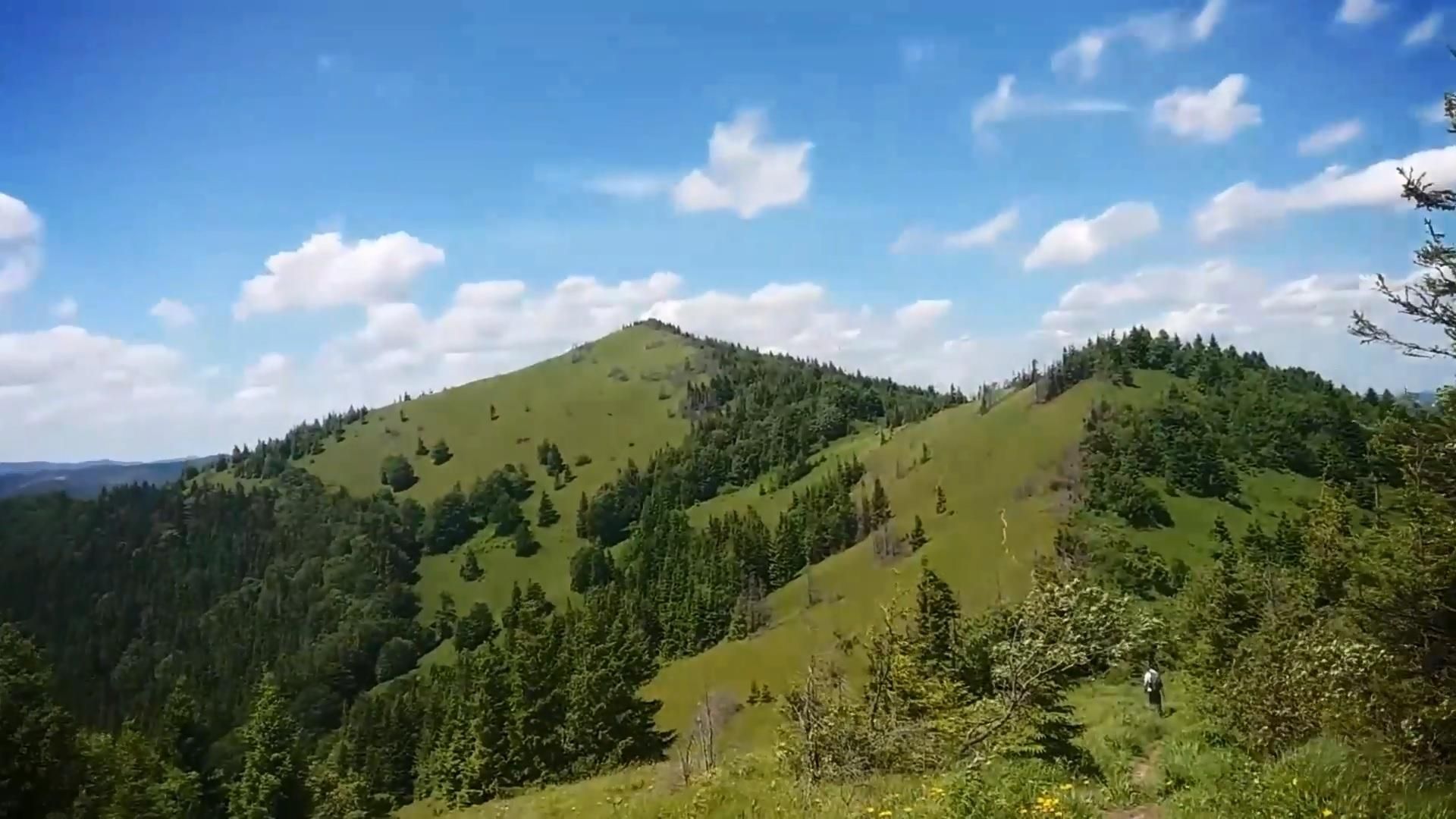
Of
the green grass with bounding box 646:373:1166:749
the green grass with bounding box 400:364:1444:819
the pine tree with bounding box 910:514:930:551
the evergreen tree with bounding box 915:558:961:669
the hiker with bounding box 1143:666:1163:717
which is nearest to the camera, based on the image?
the green grass with bounding box 400:364:1444:819

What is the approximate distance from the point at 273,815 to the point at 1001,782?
53.2 m

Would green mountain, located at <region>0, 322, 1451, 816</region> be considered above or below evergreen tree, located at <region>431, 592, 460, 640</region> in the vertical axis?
above

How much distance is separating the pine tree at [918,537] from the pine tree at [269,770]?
116 meters

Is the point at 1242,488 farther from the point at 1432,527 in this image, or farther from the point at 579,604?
the point at 1432,527

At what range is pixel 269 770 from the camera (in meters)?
52.3

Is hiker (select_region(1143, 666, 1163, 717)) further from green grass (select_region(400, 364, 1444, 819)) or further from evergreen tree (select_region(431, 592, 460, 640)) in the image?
evergreen tree (select_region(431, 592, 460, 640))

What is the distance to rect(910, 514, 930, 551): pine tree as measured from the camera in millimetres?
154500

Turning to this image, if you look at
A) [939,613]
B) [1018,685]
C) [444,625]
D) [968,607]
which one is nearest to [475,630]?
[444,625]

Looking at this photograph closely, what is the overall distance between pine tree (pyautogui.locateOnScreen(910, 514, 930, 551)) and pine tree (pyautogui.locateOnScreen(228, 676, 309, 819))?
11559cm

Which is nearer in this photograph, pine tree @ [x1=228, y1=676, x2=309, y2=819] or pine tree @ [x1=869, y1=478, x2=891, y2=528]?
pine tree @ [x1=228, y1=676, x2=309, y2=819]

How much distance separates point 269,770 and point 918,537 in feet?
397

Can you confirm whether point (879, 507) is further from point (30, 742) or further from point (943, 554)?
point (30, 742)

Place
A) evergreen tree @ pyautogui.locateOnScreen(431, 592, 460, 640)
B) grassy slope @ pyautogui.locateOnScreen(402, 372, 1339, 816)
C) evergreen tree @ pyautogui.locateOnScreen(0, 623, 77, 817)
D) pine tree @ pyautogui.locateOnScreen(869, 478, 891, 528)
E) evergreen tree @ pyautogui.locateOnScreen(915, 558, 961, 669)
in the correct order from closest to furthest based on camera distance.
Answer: evergreen tree @ pyautogui.locateOnScreen(0, 623, 77, 817) < evergreen tree @ pyautogui.locateOnScreen(915, 558, 961, 669) < grassy slope @ pyautogui.locateOnScreen(402, 372, 1339, 816) < pine tree @ pyautogui.locateOnScreen(869, 478, 891, 528) < evergreen tree @ pyautogui.locateOnScreen(431, 592, 460, 640)

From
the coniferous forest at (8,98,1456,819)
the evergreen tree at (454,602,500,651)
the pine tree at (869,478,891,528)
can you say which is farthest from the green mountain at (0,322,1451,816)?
the evergreen tree at (454,602,500,651)
